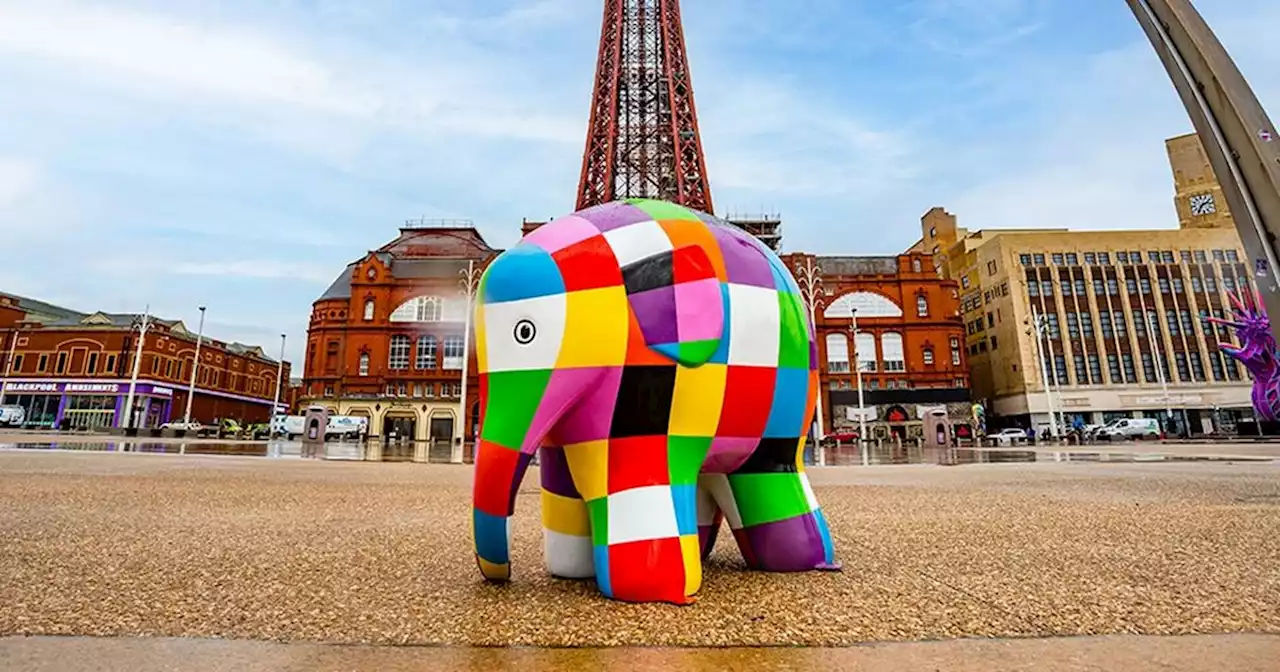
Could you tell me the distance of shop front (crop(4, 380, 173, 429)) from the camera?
40375 millimetres

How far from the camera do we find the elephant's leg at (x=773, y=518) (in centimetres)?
283

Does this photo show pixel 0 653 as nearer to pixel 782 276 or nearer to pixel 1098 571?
pixel 782 276

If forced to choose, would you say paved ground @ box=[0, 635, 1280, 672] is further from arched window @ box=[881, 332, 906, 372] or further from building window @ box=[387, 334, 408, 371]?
arched window @ box=[881, 332, 906, 372]

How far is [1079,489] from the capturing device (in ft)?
24.3

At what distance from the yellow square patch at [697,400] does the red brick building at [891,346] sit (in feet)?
120

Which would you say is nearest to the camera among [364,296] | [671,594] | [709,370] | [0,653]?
[0,653]

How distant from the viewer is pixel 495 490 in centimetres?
235

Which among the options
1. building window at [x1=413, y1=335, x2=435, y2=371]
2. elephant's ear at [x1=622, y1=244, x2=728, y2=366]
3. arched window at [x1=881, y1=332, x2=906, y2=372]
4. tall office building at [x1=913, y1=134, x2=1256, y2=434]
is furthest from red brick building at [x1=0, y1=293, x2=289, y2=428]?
tall office building at [x1=913, y1=134, x2=1256, y2=434]

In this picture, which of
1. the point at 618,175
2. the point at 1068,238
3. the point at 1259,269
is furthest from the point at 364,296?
the point at 1068,238

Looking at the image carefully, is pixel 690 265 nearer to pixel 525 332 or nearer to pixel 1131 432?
pixel 525 332

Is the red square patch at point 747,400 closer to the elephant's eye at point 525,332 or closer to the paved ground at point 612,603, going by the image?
the paved ground at point 612,603

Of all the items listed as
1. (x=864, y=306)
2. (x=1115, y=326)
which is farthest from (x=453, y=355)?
(x=1115, y=326)

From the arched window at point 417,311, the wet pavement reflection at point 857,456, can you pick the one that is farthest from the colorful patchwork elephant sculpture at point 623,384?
the arched window at point 417,311

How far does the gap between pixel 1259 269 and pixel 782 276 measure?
1.84 m
